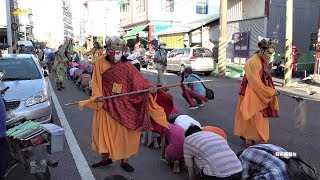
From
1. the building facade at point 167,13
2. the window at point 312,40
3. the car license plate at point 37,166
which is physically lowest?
the car license plate at point 37,166

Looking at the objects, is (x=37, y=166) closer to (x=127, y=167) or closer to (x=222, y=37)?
(x=127, y=167)

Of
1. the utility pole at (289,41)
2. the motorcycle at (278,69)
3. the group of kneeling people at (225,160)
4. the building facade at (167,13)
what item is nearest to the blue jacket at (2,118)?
the group of kneeling people at (225,160)

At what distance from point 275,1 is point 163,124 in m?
18.0

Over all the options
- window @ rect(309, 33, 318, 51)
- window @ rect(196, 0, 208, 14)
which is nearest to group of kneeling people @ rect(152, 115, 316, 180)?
window @ rect(309, 33, 318, 51)

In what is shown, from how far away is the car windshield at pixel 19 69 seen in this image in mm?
7618

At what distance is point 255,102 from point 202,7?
32364 mm

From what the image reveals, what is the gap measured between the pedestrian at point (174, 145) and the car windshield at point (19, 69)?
3686mm

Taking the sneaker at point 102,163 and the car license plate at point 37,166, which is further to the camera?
the sneaker at point 102,163

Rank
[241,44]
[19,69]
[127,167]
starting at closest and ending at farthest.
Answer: [127,167]
[19,69]
[241,44]

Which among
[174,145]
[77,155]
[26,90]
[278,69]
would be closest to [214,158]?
[174,145]

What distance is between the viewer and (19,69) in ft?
26.1

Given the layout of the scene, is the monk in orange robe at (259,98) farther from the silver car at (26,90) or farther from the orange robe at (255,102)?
the silver car at (26,90)

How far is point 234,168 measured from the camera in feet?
11.8

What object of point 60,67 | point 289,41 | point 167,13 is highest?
point 167,13
